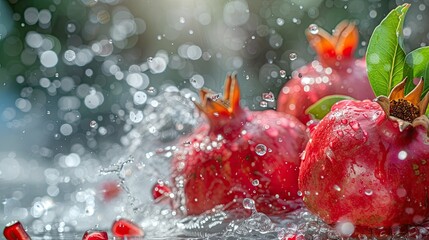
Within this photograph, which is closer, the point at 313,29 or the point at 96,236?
the point at 96,236

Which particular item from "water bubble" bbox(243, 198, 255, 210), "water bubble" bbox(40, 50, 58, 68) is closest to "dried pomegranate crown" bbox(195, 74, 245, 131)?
"water bubble" bbox(243, 198, 255, 210)

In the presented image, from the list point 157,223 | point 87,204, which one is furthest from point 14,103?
point 157,223

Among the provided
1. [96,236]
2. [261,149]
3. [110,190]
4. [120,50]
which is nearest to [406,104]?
[261,149]

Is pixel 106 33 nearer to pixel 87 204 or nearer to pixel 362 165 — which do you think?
pixel 87 204

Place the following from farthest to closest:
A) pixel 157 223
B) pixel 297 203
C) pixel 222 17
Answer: pixel 222 17 < pixel 157 223 < pixel 297 203

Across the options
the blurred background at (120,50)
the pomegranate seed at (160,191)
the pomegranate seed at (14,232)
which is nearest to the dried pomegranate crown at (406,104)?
the pomegranate seed at (160,191)

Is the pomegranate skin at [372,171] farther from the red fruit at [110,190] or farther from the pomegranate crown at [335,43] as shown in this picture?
the red fruit at [110,190]

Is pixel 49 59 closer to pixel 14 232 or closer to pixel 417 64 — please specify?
pixel 14 232

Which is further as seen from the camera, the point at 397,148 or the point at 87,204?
the point at 87,204
